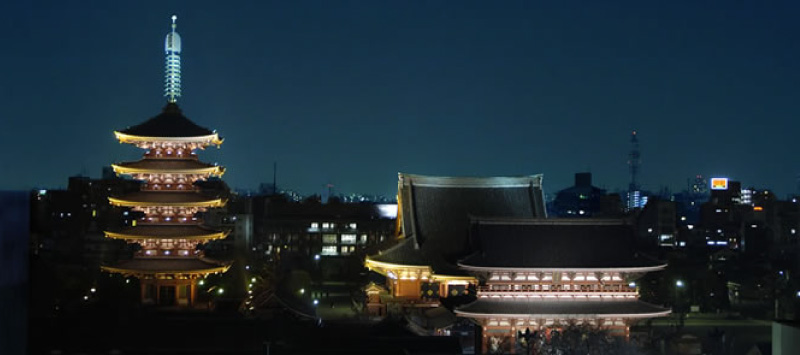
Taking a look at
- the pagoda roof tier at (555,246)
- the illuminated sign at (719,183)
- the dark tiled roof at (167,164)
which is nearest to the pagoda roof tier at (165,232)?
the dark tiled roof at (167,164)

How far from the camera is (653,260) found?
1383 inches

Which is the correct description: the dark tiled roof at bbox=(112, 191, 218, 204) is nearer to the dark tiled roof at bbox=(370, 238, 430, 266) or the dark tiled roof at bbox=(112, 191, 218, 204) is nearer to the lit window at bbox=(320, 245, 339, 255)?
the dark tiled roof at bbox=(370, 238, 430, 266)

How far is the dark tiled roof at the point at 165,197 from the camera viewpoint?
1727 inches

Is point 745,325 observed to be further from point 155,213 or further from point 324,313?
point 155,213

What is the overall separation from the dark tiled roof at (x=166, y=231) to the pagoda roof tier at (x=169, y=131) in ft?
13.7

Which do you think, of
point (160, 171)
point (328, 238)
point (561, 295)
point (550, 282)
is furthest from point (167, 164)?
point (328, 238)

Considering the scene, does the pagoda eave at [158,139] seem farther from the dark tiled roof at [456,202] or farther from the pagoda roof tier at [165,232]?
the dark tiled roof at [456,202]

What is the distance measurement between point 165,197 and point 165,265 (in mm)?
3322

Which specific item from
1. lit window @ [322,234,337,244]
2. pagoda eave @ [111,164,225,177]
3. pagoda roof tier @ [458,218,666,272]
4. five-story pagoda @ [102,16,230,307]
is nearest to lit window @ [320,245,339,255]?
lit window @ [322,234,337,244]

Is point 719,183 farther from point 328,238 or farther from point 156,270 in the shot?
point 156,270

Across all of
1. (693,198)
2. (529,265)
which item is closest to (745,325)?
(529,265)

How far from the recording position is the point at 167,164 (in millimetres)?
44375

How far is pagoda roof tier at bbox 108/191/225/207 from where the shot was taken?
43656 millimetres

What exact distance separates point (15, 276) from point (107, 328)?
2262 centimetres
